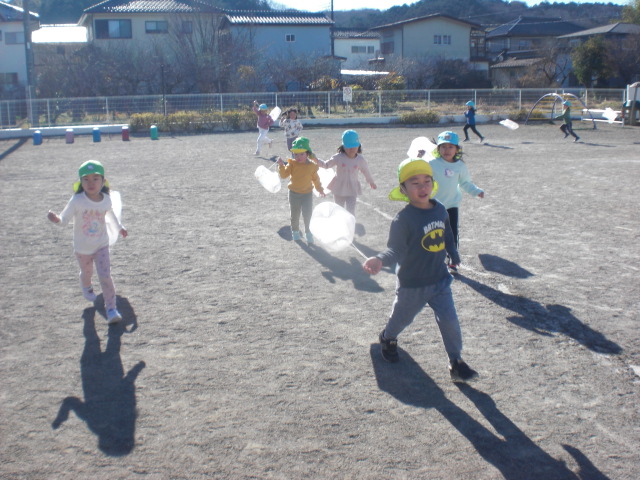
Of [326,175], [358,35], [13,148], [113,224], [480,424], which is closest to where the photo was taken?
[480,424]

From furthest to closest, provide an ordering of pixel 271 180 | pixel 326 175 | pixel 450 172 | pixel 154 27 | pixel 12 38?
pixel 154 27, pixel 12 38, pixel 271 180, pixel 326 175, pixel 450 172

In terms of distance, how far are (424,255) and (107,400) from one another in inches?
85.1

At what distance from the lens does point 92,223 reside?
543 cm

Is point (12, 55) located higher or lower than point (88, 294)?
higher

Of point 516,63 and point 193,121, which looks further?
point 516,63

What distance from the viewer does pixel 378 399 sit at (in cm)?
398

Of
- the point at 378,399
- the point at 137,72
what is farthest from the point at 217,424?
the point at 137,72

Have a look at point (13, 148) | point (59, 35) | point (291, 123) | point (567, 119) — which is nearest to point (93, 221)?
point (291, 123)

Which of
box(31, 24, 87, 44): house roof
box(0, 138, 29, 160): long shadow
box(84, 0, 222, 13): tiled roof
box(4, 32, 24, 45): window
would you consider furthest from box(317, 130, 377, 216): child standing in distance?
box(31, 24, 87, 44): house roof

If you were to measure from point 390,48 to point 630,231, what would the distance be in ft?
173

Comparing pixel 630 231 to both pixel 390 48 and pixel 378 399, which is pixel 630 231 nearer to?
pixel 378 399

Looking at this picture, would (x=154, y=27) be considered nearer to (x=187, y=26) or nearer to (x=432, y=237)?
(x=187, y=26)

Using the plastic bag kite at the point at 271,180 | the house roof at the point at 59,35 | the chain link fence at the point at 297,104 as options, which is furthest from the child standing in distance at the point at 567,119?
the house roof at the point at 59,35

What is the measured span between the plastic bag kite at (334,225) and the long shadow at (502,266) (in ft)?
5.98
